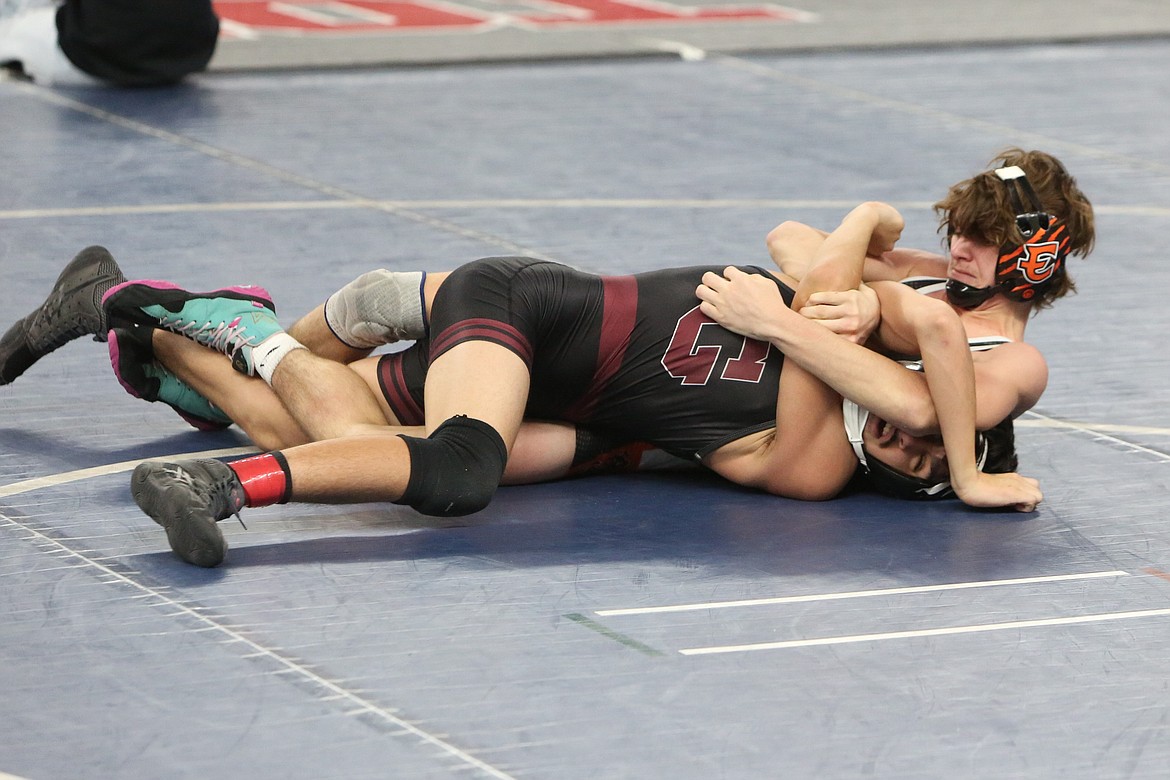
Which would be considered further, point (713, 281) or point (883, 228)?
point (883, 228)

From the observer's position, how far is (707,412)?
4402mm

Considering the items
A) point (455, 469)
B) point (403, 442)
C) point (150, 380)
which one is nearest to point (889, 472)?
point (455, 469)

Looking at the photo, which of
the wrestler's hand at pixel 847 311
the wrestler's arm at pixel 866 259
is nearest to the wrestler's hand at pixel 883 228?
the wrestler's arm at pixel 866 259

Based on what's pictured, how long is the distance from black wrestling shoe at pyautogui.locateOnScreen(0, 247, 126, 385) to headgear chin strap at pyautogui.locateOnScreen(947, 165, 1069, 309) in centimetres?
242

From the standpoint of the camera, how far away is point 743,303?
4.32 m

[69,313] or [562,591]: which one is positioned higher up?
[69,313]

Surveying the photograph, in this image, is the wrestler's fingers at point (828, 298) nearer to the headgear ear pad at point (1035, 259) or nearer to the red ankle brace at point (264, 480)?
the headgear ear pad at point (1035, 259)

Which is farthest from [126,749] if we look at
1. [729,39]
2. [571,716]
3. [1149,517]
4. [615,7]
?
[615,7]

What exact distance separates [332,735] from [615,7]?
11.2m

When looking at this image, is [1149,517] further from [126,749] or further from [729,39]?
[729,39]

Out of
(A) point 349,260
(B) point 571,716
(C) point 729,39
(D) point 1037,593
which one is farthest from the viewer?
(C) point 729,39

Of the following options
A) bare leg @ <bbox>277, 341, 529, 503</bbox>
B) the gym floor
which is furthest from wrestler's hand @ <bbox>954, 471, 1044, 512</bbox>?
bare leg @ <bbox>277, 341, 529, 503</bbox>

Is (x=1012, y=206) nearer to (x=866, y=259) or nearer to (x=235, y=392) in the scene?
(x=866, y=259)

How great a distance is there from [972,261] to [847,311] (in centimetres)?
37
